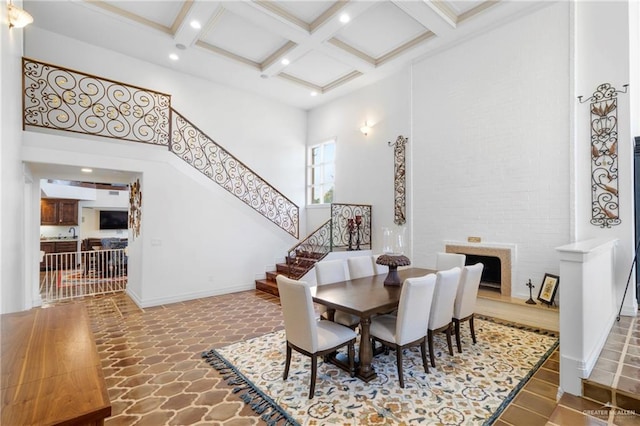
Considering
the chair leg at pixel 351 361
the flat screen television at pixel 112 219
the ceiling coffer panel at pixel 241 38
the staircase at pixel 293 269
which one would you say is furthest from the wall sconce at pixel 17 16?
the flat screen television at pixel 112 219

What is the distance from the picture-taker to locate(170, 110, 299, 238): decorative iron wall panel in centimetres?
664

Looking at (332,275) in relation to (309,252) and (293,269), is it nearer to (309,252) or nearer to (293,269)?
(293,269)

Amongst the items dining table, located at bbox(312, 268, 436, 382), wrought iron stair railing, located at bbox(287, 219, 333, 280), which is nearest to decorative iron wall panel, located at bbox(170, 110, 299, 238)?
wrought iron stair railing, located at bbox(287, 219, 333, 280)

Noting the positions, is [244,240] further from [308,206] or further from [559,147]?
[559,147]

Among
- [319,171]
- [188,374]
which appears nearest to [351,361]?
[188,374]

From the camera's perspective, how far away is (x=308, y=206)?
8648mm

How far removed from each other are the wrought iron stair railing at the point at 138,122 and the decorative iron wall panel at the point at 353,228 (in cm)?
130

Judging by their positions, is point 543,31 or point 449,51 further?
point 449,51

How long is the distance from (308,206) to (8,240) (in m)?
6.30

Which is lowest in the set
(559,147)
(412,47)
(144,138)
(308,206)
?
(308,206)

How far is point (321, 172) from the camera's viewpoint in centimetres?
864

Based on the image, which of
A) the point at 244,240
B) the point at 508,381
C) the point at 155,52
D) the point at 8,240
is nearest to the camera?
the point at 508,381

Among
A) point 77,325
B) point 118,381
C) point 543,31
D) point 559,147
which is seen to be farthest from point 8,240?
point 543,31

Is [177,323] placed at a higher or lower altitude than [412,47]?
lower
